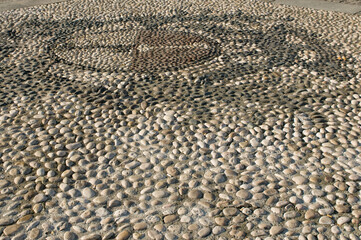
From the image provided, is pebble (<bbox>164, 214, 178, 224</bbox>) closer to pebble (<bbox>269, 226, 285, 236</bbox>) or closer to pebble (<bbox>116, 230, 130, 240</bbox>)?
pebble (<bbox>116, 230, 130, 240</bbox>)

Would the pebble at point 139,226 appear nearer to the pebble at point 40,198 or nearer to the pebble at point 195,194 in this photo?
the pebble at point 195,194

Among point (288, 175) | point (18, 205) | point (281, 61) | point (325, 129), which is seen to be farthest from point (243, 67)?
point (18, 205)

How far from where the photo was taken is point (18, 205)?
131 inches

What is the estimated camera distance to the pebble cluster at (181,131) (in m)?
3.19

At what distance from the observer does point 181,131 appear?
4.27m

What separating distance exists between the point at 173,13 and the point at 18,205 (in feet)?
18.2

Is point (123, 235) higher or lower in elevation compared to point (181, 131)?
higher

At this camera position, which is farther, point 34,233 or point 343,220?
point 343,220

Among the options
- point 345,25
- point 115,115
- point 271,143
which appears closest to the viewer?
point 271,143

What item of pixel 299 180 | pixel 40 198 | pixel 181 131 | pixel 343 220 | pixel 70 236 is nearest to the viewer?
pixel 70 236

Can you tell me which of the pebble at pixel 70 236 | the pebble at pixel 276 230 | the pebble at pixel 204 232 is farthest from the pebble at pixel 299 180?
the pebble at pixel 70 236

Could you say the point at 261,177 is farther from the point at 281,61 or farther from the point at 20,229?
the point at 281,61

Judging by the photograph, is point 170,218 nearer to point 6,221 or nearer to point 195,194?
point 195,194

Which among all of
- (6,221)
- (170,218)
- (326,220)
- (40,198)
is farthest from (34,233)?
(326,220)
